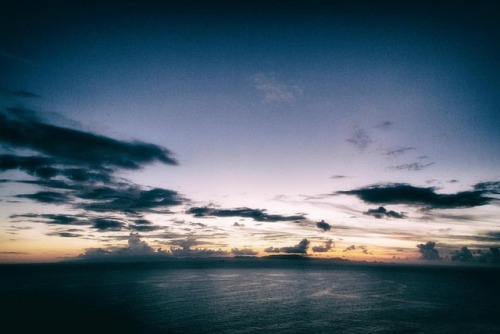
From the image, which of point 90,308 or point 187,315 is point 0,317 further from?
point 187,315

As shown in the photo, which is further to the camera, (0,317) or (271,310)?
(271,310)

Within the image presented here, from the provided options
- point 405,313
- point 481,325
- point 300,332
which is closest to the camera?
point 300,332

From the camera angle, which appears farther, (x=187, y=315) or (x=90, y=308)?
(x=90, y=308)

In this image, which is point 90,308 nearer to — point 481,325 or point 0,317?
point 0,317

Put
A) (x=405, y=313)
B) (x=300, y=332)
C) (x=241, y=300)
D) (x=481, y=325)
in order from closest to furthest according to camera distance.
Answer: (x=300, y=332) < (x=481, y=325) < (x=405, y=313) < (x=241, y=300)

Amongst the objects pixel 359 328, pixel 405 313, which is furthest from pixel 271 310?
pixel 405 313

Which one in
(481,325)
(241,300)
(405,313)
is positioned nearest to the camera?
(481,325)

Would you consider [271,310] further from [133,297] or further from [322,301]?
[133,297]

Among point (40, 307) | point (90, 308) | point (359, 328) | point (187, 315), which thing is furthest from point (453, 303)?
point (40, 307)
